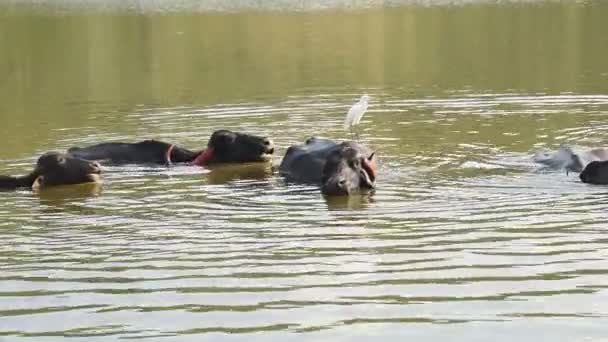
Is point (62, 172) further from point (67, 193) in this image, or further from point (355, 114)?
point (355, 114)

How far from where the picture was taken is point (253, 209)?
13812 millimetres

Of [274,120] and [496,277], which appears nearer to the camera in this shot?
[496,277]

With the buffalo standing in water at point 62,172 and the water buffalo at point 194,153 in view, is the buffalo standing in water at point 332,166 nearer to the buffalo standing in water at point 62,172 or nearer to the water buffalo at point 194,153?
the water buffalo at point 194,153

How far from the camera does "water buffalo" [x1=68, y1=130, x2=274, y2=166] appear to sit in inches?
706

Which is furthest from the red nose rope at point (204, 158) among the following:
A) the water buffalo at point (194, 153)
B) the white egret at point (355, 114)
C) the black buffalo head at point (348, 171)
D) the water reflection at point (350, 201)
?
the water reflection at point (350, 201)

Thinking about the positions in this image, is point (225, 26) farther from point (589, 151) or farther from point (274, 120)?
point (589, 151)

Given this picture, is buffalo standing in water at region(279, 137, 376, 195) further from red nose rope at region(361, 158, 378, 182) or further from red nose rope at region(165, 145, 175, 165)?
red nose rope at region(165, 145, 175, 165)

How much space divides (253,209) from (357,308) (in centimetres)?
471

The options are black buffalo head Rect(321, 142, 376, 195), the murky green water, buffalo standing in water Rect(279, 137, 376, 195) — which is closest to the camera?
the murky green water

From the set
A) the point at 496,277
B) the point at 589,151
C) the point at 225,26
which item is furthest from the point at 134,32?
the point at 496,277

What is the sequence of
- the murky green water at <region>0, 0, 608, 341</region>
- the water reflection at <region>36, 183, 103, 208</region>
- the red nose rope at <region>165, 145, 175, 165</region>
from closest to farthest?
the murky green water at <region>0, 0, 608, 341</region>, the water reflection at <region>36, 183, 103, 208</region>, the red nose rope at <region>165, 145, 175, 165</region>

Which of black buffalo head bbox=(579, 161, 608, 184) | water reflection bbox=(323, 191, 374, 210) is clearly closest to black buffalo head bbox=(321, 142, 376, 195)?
water reflection bbox=(323, 191, 374, 210)

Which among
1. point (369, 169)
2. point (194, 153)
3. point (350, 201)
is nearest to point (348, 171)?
point (369, 169)

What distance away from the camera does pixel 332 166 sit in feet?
50.5
